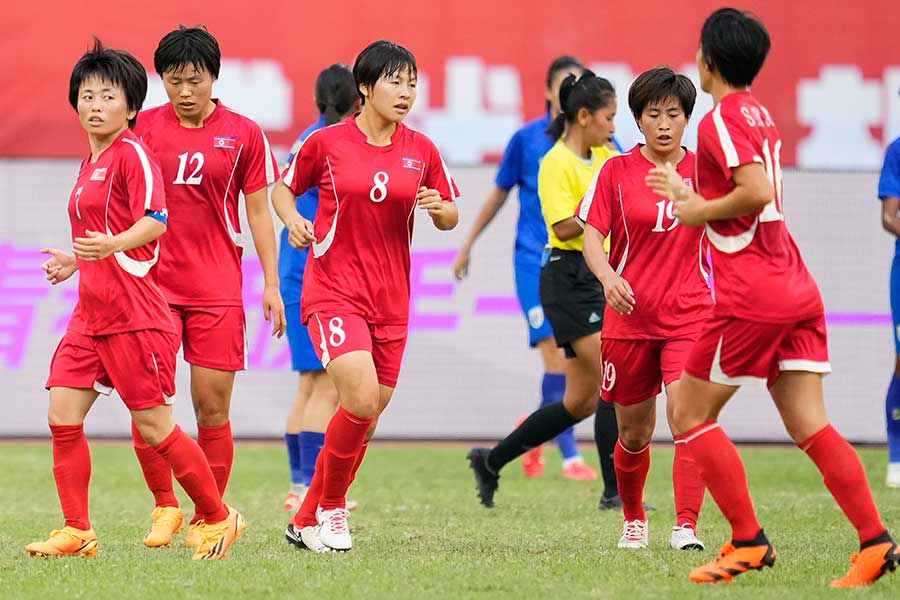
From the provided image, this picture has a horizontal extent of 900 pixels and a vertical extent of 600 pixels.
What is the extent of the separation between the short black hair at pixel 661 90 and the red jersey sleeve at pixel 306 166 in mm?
1355

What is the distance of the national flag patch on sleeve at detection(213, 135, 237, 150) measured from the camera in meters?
6.47

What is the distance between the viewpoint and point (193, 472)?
5.91 metres

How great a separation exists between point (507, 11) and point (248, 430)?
4.06m

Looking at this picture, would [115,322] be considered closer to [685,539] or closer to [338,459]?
[338,459]

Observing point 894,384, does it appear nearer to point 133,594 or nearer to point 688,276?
point 688,276

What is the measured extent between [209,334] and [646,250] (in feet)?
6.32

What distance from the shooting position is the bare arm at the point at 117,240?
17.7 ft

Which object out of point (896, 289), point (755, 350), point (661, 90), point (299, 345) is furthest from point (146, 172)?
point (896, 289)

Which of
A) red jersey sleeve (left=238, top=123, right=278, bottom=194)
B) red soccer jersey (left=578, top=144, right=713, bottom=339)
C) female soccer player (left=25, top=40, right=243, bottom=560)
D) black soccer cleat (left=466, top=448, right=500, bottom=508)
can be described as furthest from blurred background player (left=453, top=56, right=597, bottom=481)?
female soccer player (left=25, top=40, right=243, bottom=560)

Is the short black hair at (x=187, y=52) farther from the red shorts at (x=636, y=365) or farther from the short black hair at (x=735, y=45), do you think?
the short black hair at (x=735, y=45)

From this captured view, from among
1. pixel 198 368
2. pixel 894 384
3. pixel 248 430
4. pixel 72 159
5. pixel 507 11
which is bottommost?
pixel 248 430

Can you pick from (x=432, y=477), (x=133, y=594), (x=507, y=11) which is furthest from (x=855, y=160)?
(x=133, y=594)

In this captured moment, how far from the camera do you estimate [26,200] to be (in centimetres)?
1194

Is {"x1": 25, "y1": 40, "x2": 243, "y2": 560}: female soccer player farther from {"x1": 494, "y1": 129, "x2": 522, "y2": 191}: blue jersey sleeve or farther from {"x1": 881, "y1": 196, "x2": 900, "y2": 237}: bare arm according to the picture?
{"x1": 881, "y1": 196, "x2": 900, "y2": 237}: bare arm
